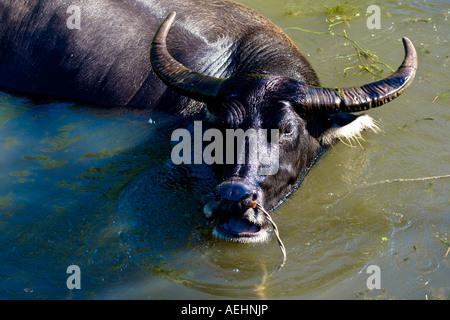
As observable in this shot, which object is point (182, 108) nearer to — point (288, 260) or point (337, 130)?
point (337, 130)

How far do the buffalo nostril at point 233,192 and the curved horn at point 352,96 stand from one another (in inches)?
39.2

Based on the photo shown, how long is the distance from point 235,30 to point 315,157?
1.70m

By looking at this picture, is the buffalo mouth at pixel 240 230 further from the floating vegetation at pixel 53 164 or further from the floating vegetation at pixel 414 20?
the floating vegetation at pixel 414 20

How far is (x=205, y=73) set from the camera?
5715mm

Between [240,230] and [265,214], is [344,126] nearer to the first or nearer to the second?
[265,214]

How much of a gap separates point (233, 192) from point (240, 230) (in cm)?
38

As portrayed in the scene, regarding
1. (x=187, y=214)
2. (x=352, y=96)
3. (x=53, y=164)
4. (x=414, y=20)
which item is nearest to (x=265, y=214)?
(x=187, y=214)

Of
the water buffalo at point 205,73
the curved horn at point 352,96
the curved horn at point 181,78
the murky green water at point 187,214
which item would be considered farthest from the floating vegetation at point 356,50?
the curved horn at point 181,78

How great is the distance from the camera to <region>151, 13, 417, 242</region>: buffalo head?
4.40 meters

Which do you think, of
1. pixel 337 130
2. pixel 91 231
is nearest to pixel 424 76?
pixel 337 130

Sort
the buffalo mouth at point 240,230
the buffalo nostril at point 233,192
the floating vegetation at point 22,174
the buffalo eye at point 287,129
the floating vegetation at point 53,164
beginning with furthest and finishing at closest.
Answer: the floating vegetation at point 53,164 < the floating vegetation at point 22,174 < the buffalo eye at point 287,129 < the buffalo mouth at point 240,230 < the buffalo nostril at point 233,192

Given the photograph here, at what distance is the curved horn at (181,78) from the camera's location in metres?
4.90

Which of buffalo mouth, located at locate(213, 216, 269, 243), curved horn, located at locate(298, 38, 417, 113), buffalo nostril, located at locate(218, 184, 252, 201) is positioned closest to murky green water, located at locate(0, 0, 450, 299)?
buffalo mouth, located at locate(213, 216, 269, 243)

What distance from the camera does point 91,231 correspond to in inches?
182
